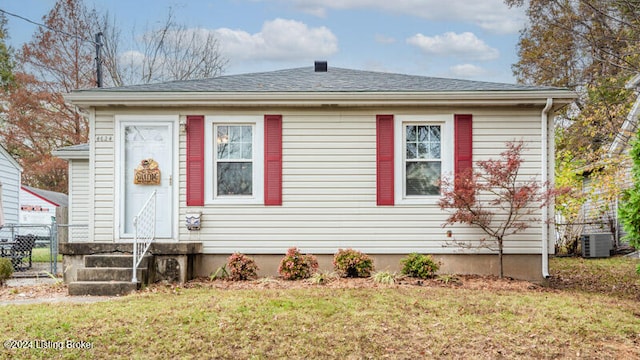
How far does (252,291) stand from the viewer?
8148 mm

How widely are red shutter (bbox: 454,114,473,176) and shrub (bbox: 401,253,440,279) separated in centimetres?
154

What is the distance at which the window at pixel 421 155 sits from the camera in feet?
32.4

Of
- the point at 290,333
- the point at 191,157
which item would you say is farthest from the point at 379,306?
the point at 191,157

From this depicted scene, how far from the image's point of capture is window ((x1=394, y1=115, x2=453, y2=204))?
32.4 ft

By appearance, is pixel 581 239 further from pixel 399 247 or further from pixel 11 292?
pixel 11 292

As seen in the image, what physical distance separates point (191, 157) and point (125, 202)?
1.30 m

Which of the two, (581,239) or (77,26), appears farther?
(77,26)

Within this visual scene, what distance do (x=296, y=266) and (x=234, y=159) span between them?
6.93 feet

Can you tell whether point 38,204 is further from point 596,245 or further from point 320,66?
point 596,245

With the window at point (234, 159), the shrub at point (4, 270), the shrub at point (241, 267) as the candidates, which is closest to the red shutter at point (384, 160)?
the window at point (234, 159)

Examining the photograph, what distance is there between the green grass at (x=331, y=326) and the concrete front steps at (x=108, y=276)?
1.81 feet

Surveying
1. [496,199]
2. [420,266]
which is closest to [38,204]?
[420,266]

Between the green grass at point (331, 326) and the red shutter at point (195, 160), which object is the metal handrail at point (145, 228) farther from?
the green grass at point (331, 326)

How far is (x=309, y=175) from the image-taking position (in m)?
9.94
